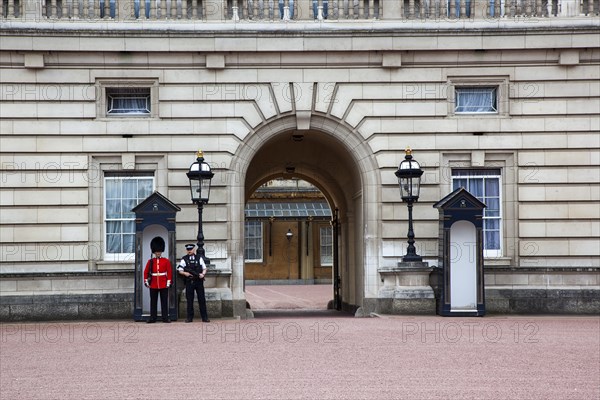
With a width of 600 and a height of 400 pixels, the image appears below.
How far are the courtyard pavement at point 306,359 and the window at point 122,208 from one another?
→ 2.11m

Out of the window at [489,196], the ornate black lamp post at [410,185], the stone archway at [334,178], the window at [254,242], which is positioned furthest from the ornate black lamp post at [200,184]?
the window at [254,242]

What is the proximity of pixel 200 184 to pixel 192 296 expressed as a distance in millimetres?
2004

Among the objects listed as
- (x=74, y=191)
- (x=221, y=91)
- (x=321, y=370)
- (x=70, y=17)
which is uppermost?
(x=70, y=17)

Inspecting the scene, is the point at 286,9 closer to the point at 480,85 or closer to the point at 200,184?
the point at 200,184

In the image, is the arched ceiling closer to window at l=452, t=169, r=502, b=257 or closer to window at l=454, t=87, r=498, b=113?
window at l=452, t=169, r=502, b=257

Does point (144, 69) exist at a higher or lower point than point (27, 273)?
higher

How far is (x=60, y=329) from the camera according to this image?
18.9m

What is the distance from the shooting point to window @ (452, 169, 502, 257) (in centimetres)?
2211

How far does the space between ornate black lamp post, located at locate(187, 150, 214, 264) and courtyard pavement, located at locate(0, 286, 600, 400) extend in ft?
5.51

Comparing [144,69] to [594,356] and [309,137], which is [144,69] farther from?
[594,356]

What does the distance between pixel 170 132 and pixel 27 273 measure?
3.56 meters

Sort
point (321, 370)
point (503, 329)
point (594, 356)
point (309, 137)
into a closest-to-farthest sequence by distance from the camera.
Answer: point (321, 370) < point (594, 356) < point (503, 329) < point (309, 137)

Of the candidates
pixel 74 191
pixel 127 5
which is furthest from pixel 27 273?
pixel 127 5

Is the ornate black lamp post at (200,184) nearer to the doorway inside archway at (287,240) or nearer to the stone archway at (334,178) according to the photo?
the stone archway at (334,178)
